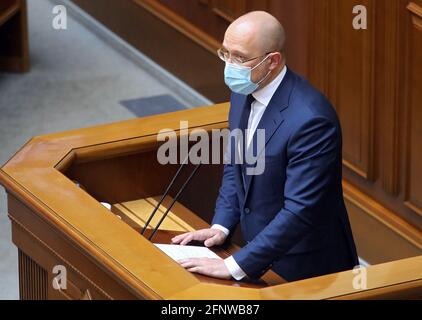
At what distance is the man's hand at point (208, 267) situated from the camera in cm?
410

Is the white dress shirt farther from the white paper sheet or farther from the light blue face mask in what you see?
the white paper sheet

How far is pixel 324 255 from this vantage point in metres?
4.30

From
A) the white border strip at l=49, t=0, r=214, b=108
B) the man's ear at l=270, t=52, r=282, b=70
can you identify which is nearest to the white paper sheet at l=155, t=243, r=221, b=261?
the man's ear at l=270, t=52, r=282, b=70

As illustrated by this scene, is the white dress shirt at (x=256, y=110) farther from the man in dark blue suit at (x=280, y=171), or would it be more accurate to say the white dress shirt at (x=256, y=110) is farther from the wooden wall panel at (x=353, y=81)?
the wooden wall panel at (x=353, y=81)

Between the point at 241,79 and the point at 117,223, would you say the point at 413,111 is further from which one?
the point at 117,223

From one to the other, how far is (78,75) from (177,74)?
75 centimetres

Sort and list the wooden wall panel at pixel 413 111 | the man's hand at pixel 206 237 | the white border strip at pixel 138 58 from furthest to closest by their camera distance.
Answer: the white border strip at pixel 138 58 → the wooden wall panel at pixel 413 111 → the man's hand at pixel 206 237

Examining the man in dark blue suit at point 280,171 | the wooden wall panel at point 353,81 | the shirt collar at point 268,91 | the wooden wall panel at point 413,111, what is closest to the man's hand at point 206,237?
the man in dark blue suit at point 280,171

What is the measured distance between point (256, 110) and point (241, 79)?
0.18 meters

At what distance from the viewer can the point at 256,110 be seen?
14.1 feet

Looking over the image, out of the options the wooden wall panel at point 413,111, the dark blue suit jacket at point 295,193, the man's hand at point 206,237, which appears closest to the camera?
the dark blue suit jacket at point 295,193

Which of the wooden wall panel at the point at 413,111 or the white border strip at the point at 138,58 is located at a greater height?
the wooden wall panel at the point at 413,111

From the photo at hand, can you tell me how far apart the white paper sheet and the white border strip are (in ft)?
10.2

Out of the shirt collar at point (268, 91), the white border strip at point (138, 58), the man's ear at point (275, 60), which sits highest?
the man's ear at point (275, 60)
